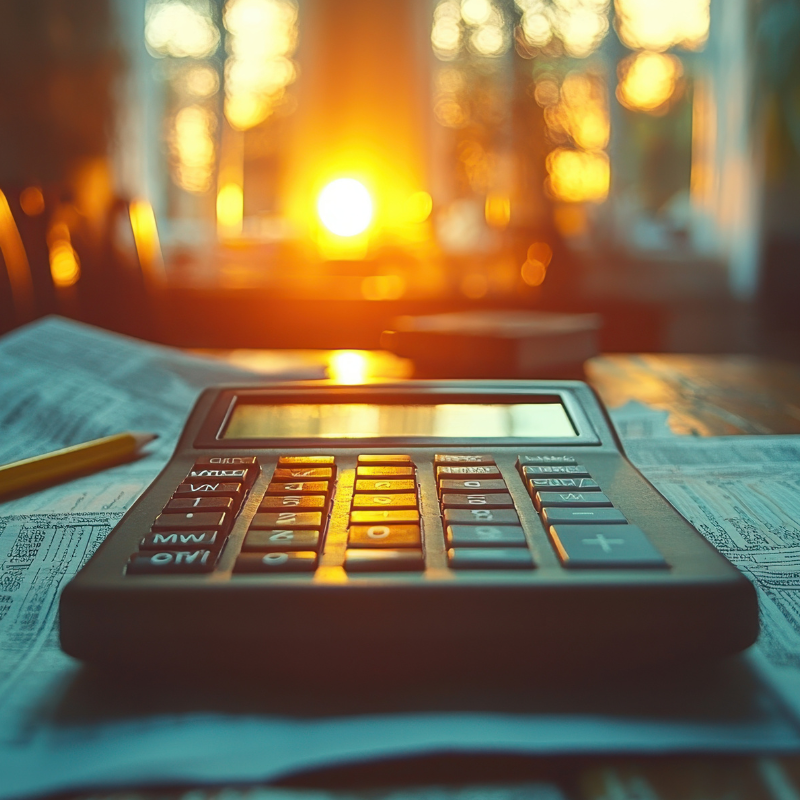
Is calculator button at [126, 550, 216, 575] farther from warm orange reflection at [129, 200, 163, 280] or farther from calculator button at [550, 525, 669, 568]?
warm orange reflection at [129, 200, 163, 280]

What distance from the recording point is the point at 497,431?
1.36 ft

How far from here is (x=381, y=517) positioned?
0.27m

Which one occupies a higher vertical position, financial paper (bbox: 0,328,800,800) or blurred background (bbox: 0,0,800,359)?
blurred background (bbox: 0,0,800,359)

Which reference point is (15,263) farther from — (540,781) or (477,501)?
(540,781)

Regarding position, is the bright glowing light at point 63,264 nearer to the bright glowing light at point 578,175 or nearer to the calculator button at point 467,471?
the calculator button at point 467,471

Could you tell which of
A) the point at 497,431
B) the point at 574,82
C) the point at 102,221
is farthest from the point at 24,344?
the point at 574,82

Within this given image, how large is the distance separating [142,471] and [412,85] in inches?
116

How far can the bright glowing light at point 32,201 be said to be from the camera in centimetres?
139

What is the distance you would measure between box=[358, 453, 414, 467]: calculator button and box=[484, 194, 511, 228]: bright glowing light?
2887 mm

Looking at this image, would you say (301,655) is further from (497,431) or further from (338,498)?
(497,431)

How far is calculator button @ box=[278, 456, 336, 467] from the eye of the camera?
35 centimetres

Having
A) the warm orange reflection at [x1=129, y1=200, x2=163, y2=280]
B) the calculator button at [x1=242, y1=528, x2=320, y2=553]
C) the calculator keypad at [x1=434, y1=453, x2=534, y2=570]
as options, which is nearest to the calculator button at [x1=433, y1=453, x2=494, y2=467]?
the calculator keypad at [x1=434, y1=453, x2=534, y2=570]

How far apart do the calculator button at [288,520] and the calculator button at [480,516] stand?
0.14ft

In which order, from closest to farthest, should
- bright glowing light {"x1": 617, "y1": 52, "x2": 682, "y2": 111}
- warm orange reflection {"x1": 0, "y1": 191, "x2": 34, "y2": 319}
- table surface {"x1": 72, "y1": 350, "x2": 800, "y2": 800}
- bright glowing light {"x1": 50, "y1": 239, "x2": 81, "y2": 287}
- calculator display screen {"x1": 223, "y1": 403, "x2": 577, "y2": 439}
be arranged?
table surface {"x1": 72, "y1": 350, "x2": 800, "y2": 800} < calculator display screen {"x1": 223, "y1": 403, "x2": 577, "y2": 439} < warm orange reflection {"x1": 0, "y1": 191, "x2": 34, "y2": 319} < bright glowing light {"x1": 50, "y1": 239, "x2": 81, "y2": 287} < bright glowing light {"x1": 617, "y1": 52, "x2": 682, "y2": 111}
